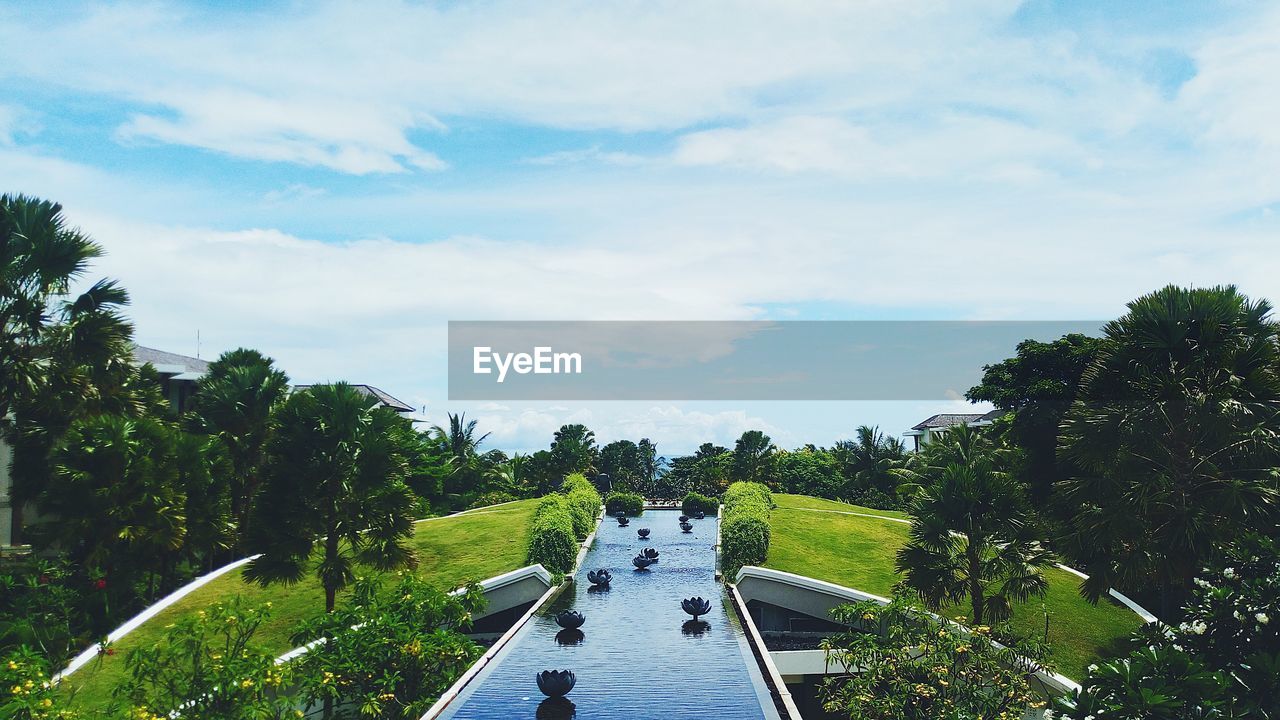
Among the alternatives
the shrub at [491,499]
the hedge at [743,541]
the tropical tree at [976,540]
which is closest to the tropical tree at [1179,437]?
the tropical tree at [976,540]

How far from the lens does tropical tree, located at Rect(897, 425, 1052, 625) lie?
22.5 metres

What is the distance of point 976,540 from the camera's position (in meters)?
22.6

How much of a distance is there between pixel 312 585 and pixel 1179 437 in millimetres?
26055

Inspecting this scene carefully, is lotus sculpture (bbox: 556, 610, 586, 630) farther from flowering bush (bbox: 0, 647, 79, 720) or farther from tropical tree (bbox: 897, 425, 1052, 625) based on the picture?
flowering bush (bbox: 0, 647, 79, 720)

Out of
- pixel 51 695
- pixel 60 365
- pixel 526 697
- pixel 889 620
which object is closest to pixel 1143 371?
pixel 889 620

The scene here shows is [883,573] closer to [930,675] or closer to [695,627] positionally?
[695,627]

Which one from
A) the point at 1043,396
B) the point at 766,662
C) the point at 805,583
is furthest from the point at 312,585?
the point at 1043,396

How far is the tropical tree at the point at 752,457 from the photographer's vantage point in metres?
65.3

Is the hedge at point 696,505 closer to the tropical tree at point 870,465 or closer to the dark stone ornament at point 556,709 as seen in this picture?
the tropical tree at point 870,465

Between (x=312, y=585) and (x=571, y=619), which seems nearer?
(x=571, y=619)

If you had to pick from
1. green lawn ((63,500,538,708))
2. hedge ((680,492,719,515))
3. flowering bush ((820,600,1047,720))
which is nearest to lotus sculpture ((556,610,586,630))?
green lawn ((63,500,538,708))

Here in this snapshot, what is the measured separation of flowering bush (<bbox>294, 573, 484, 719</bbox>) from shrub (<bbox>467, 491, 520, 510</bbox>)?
37.8 meters

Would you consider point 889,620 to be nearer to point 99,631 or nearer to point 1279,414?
point 1279,414

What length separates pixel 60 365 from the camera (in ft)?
81.6
